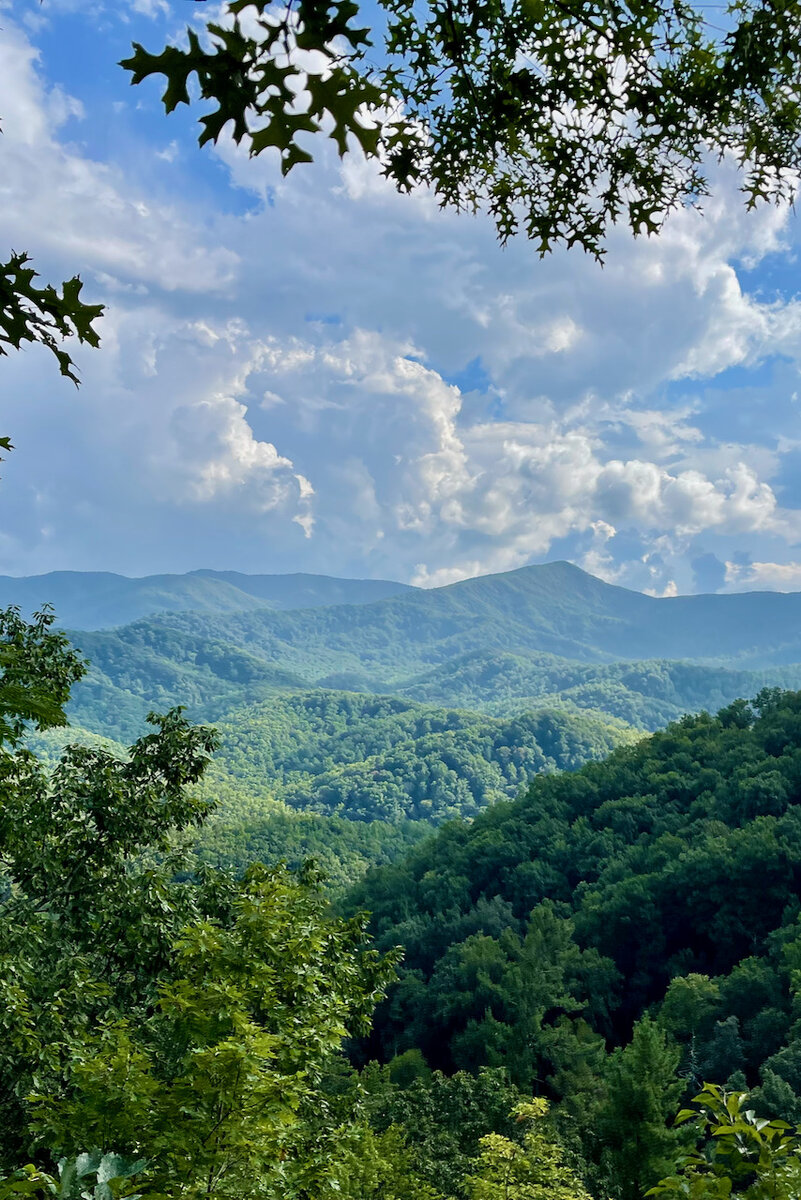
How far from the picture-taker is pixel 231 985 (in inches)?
226

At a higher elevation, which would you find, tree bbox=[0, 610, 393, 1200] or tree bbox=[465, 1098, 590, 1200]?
tree bbox=[0, 610, 393, 1200]

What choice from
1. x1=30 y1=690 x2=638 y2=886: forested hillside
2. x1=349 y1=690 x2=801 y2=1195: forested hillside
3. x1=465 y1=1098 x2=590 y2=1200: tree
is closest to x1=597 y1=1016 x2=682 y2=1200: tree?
x1=349 y1=690 x2=801 y2=1195: forested hillside

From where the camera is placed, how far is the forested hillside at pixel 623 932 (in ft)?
96.5

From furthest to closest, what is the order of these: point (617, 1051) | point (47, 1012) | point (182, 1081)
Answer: point (617, 1051) → point (47, 1012) → point (182, 1081)

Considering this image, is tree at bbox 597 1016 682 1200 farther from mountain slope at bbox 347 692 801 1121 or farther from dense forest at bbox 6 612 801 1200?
mountain slope at bbox 347 692 801 1121

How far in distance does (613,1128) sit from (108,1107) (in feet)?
68.7

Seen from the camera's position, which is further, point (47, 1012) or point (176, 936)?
point (176, 936)

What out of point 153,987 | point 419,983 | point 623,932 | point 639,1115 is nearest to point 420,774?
point 419,983

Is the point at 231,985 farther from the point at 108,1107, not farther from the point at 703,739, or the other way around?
the point at 703,739

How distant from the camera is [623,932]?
44969 mm

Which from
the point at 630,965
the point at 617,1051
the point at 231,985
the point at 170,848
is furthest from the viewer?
the point at 630,965

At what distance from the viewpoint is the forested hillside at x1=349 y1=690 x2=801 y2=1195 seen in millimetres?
29406

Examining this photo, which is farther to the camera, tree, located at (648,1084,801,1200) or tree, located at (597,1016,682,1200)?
tree, located at (597,1016,682,1200)

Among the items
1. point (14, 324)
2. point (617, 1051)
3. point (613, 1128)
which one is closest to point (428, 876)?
point (617, 1051)
